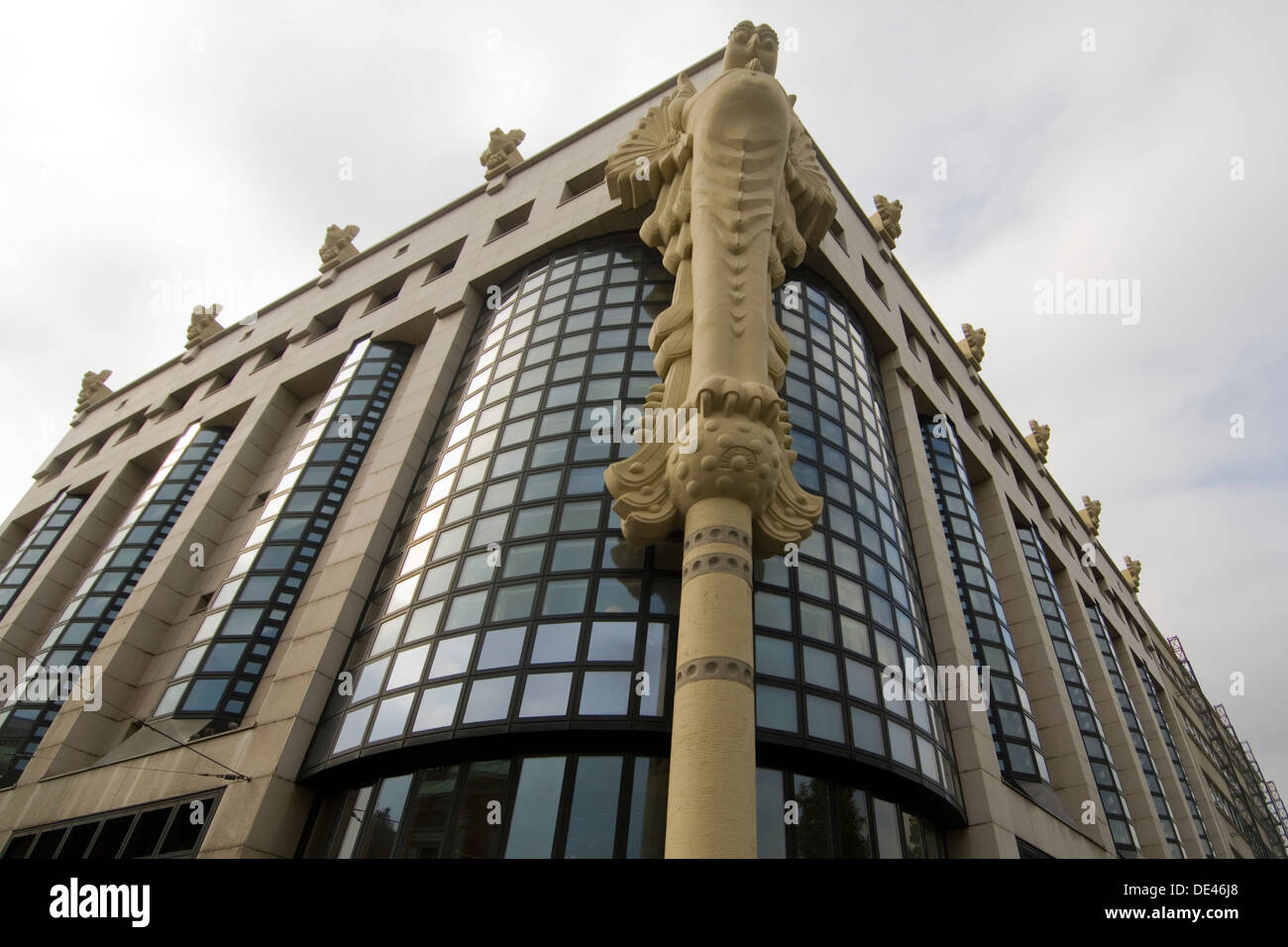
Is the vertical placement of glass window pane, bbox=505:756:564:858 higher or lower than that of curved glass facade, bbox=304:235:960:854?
lower

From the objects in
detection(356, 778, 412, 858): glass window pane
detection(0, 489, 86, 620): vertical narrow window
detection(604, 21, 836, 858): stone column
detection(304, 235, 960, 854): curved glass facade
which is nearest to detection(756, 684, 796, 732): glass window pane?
detection(304, 235, 960, 854): curved glass facade

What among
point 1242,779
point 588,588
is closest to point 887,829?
point 588,588

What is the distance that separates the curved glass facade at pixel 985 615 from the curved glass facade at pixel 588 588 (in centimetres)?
644

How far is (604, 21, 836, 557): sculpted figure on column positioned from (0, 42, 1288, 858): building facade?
1.65 m

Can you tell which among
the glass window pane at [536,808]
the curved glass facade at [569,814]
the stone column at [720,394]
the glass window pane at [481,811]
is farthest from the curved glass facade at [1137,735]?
the glass window pane at [481,811]

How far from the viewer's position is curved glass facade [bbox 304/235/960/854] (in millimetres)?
15742

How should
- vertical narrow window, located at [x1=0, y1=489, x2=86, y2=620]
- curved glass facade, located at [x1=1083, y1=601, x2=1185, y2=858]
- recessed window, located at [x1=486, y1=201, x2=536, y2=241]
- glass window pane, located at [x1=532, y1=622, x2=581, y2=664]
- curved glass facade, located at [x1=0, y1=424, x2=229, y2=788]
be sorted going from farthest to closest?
vertical narrow window, located at [x1=0, y1=489, x2=86, y2=620] < recessed window, located at [x1=486, y1=201, x2=536, y2=241] < curved glass facade, located at [x1=1083, y1=601, x2=1185, y2=858] < curved glass facade, located at [x1=0, y1=424, x2=229, y2=788] < glass window pane, located at [x1=532, y1=622, x2=581, y2=664]

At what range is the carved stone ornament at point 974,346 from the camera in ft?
148

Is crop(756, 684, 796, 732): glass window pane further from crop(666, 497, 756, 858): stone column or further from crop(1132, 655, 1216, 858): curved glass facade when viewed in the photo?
crop(1132, 655, 1216, 858): curved glass facade

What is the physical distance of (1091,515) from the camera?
60.6m

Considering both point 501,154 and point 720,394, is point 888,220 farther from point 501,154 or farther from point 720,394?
point 720,394

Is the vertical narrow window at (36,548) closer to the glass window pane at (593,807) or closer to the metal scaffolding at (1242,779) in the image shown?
the glass window pane at (593,807)

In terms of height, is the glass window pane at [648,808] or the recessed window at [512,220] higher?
the recessed window at [512,220]

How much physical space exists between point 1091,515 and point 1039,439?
467 inches
